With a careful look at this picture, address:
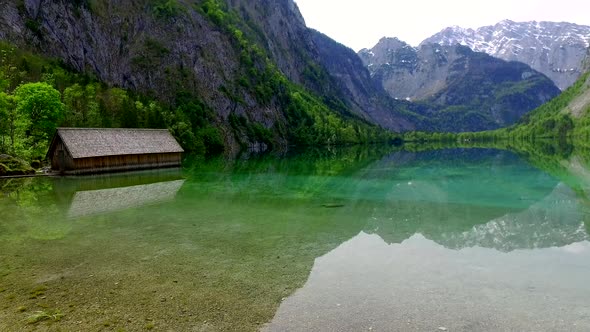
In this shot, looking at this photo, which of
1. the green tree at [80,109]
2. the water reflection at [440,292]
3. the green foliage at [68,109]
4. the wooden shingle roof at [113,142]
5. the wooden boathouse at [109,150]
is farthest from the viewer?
the green tree at [80,109]

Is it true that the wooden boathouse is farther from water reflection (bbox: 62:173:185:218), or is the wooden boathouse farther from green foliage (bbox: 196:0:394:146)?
green foliage (bbox: 196:0:394:146)

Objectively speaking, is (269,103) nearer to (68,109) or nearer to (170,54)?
(170,54)

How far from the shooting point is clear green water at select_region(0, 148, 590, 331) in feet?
36.2

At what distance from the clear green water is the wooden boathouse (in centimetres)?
2151

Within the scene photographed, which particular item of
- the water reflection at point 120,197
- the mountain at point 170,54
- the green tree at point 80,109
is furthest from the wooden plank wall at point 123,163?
the mountain at point 170,54

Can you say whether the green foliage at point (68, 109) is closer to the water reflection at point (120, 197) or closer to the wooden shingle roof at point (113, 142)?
the wooden shingle roof at point (113, 142)

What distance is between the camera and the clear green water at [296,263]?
11047 millimetres

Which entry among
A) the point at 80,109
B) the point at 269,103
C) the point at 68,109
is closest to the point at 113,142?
the point at 68,109

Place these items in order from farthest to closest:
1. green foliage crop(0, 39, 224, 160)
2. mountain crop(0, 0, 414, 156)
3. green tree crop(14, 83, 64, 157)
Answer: mountain crop(0, 0, 414, 156), green tree crop(14, 83, 64, 157), green foliage crop(0, 39, 224, 160)

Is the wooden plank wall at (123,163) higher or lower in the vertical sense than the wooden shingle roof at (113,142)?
lower

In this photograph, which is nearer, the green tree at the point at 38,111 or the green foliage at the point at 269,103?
the green tree at the point at 38,111

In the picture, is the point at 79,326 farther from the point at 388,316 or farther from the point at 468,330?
the point at 468,330

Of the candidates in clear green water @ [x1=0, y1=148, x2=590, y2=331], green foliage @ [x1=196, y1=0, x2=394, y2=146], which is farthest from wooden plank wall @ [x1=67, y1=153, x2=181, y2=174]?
green foliage @ [x1=196, y1=0, x2=394, y2=146]

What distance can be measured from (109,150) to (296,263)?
46842mm
